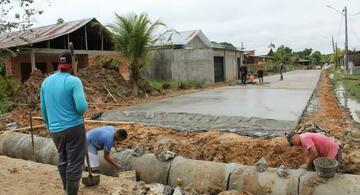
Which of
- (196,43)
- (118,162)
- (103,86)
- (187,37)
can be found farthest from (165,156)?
(196,43)

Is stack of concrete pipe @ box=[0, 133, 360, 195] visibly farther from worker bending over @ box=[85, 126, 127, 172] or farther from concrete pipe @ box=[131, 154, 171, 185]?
worker bending over @ box=[85, 126, 127, 172]

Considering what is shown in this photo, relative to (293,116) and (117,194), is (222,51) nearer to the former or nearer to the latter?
(293,116)

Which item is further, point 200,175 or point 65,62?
point 200,175

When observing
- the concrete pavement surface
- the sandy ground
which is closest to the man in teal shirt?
the sandy ground

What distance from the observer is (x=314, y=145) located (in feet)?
16.3

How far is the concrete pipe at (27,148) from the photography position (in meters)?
7.18

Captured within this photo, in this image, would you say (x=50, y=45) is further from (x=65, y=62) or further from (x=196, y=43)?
(x=65, y=62)

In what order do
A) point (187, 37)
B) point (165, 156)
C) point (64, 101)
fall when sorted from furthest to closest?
point (187, 37) → point (165, 156) → point (64, 101)

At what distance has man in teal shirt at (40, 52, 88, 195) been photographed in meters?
4.37

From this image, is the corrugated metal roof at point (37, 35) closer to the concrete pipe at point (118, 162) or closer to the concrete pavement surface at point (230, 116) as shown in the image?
the concrete pavement surface at point (230, 116)

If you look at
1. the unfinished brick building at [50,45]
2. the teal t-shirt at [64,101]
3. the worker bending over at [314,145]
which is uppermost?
the unfinished brick building at [50,45]

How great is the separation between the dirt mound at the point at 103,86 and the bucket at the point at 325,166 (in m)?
10.3

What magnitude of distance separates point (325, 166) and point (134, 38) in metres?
12.4

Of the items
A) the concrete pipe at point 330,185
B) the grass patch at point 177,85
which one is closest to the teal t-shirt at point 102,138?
the concrete pipe at point 330,185
